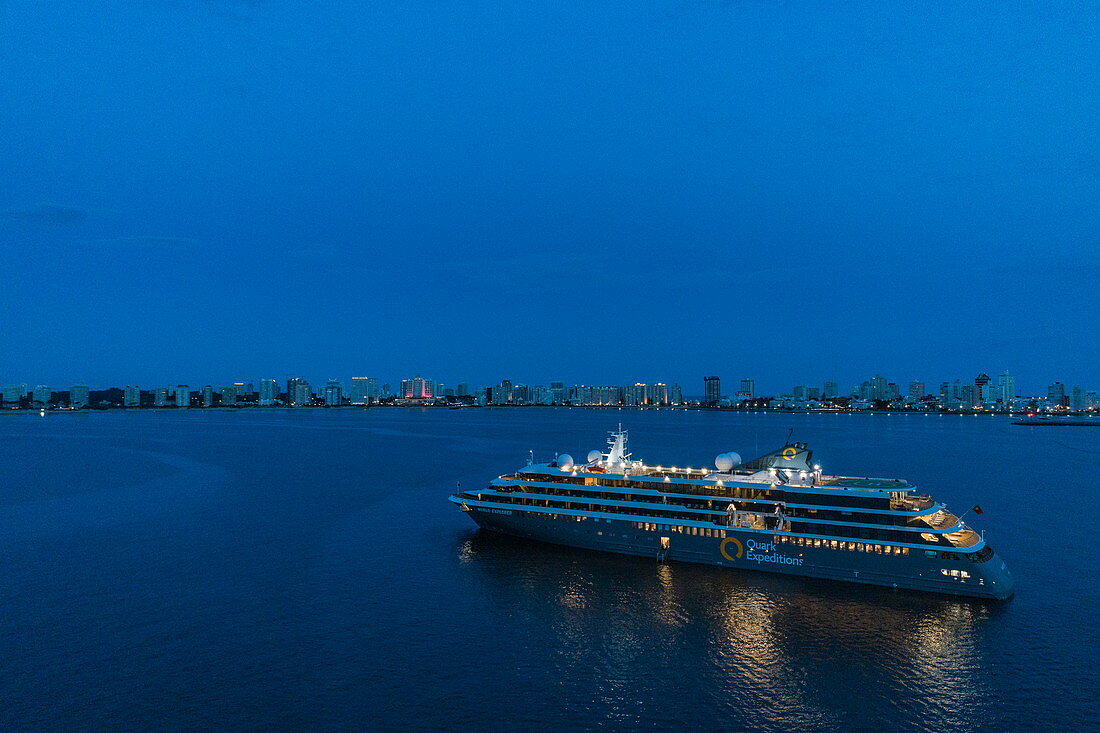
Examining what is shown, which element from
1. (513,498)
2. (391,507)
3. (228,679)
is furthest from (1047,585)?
(391,507)

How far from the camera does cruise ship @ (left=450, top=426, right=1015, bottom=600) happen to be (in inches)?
1291

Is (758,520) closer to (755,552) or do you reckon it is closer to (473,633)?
(755,552)

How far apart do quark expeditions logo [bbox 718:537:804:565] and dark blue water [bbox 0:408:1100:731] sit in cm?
106

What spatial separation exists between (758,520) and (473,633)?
18.2 metres

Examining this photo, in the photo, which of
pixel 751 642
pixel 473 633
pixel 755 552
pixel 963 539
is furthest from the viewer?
pixel 755 552

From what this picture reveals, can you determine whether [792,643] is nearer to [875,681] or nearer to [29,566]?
[875,681]

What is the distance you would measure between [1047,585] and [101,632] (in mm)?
46479

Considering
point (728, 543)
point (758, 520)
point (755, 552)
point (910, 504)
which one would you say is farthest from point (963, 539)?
point (728, 543)

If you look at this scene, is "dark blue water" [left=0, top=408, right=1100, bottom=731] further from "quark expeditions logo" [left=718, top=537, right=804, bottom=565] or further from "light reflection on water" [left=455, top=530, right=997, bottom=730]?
"quark expeditions logo" [left=718, top=537, right=804, bottom=565]

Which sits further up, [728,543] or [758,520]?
[758,520]

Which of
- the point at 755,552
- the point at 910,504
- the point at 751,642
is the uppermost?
the point at 910,504

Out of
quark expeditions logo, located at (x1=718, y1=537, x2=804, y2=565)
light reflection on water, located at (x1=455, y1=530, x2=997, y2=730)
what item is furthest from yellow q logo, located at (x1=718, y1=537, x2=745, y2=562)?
light reflection on water, located at (x1=455, y1=530, x2=997, y2=730)

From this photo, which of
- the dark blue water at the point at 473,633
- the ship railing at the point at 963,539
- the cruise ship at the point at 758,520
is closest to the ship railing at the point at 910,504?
the cruise ship at the point at 758,520

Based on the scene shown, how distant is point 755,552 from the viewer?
120ft
